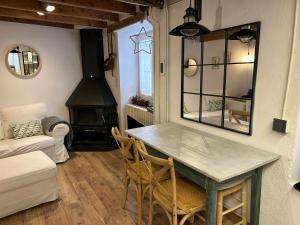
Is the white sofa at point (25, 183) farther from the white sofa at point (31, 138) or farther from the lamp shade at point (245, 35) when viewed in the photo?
the lamp shade at point (245, 35)

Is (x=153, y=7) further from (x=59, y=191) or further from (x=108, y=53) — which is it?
(x=59, y=191)

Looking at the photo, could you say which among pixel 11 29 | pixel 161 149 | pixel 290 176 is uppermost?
pixel 11 29

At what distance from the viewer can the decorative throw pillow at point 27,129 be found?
3.27 meters

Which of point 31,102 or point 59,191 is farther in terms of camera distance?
point 31,102

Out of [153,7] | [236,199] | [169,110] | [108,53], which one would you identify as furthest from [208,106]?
[108,53]

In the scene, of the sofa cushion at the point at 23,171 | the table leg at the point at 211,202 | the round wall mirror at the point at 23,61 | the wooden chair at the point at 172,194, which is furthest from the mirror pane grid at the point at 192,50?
the round wall mirror at the point at 23,61

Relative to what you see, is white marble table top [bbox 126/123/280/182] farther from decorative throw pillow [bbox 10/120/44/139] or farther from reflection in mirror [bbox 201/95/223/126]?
decorative throw pillow [bbox 10/120/44/139]

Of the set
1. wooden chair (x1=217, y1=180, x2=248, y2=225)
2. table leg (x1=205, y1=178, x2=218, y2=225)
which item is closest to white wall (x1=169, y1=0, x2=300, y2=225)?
wooden chair (x1=217, y1=180, x2=248, y2=225)

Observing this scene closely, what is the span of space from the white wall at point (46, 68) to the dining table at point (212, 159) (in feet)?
8.11

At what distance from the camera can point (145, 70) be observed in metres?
4.01

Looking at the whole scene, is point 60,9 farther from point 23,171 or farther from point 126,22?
point 23,171

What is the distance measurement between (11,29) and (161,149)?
3.36 metres

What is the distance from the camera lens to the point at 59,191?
2672 millimetres

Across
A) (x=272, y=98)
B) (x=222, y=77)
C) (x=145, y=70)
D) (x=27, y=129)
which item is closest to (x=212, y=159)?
(x=272, y=98)
